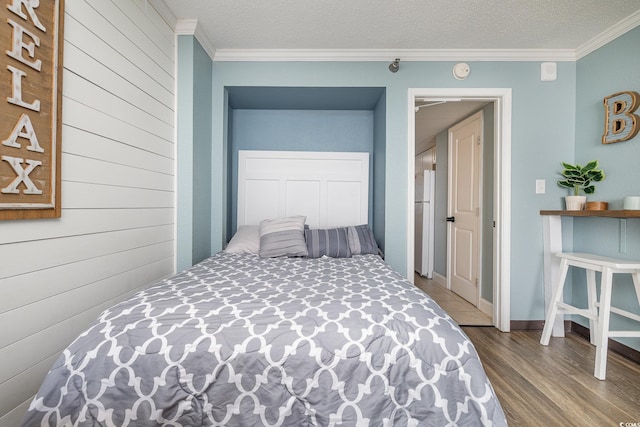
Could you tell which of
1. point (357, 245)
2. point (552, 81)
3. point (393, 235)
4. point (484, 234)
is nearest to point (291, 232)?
point (357, 245)

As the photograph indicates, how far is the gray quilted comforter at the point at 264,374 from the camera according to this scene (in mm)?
953

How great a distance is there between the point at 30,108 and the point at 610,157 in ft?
11.8

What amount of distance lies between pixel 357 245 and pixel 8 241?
78.7 inches

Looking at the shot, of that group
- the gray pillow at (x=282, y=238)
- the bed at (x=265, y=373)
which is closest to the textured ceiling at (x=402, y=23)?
the gray pillow at (x=282, y=238)

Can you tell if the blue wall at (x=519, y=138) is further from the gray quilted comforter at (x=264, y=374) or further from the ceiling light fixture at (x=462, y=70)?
the gray quilted comforter at (x=264, y=374)

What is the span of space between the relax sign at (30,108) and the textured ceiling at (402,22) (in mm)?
1132

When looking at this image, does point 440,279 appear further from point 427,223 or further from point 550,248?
point 550,248

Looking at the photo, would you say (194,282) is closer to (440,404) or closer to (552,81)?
(440,404)

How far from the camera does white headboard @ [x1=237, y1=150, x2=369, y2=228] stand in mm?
3082

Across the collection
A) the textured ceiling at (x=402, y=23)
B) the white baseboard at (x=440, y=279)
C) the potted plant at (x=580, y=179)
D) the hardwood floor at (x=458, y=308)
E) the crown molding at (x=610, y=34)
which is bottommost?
the hardwood floor at (x=458, y=308)

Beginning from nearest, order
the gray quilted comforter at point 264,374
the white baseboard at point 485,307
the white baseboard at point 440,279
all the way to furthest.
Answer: the gray quilted comforter at point 264,374
the white baseboard at point 485,307
the white baseboard at point 440,279

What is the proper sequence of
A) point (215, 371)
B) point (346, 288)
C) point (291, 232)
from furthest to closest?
1. point (291, 232)
2. point (346, 288)
3. point (215, 371)

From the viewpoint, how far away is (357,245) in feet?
7.97

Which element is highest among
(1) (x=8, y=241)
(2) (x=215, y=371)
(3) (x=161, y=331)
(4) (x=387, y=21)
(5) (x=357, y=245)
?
(4) (x=387, y=21)
